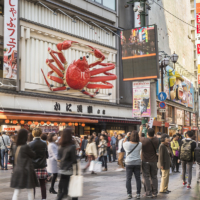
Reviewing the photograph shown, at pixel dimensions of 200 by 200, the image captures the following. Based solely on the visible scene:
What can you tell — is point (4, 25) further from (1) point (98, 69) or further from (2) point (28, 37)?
(1) point (98, 69)

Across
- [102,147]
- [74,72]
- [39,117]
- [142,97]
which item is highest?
[74,72]

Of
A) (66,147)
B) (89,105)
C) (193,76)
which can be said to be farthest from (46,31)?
(193,76)

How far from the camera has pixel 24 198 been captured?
9.12 meters

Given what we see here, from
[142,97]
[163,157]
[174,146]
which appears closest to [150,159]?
[163,157]

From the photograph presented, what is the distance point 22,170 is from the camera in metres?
6.73

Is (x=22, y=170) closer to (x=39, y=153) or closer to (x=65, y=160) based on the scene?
(x=65, y=160)

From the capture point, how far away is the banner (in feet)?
67.7

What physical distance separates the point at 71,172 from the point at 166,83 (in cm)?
3816

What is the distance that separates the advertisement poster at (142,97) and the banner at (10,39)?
813 cm

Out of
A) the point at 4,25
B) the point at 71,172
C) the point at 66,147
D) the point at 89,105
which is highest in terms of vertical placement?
the point at 4,25

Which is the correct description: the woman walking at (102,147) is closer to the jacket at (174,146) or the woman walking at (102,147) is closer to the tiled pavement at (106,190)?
the tiled pavement at (106,190)

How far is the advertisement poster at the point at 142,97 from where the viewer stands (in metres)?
16.8

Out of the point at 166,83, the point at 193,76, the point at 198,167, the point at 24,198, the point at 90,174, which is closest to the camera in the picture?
the point at 24,198

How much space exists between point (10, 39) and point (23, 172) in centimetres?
1557
